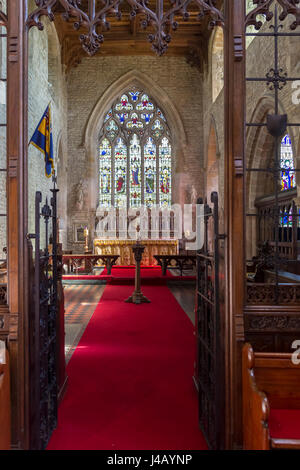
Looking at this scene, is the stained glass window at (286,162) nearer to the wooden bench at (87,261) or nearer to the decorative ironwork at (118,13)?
the wooden bench at (87,261)

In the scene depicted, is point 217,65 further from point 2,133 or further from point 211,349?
point 211,349

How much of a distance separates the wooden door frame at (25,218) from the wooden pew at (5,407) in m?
0.09

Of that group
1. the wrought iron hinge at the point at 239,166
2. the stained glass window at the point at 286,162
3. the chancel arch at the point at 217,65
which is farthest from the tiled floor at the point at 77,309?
the chancel arch at the point at 217,65

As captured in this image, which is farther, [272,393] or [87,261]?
[87,261]

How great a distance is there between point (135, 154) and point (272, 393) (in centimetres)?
1391

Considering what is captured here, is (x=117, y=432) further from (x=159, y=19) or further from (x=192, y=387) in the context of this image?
(x=159, y=19)

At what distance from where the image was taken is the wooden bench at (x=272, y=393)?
6.53ft

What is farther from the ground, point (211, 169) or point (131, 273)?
point (211, 169)

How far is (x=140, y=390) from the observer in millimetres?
3232

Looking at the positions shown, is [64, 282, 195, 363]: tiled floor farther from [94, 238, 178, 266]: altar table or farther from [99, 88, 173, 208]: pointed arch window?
[99, 88, 173, 208]: pointed arch window

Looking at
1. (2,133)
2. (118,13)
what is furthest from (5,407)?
(2,133)

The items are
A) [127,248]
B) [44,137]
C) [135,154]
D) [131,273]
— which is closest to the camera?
[44,137]

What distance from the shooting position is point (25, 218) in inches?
95.4
